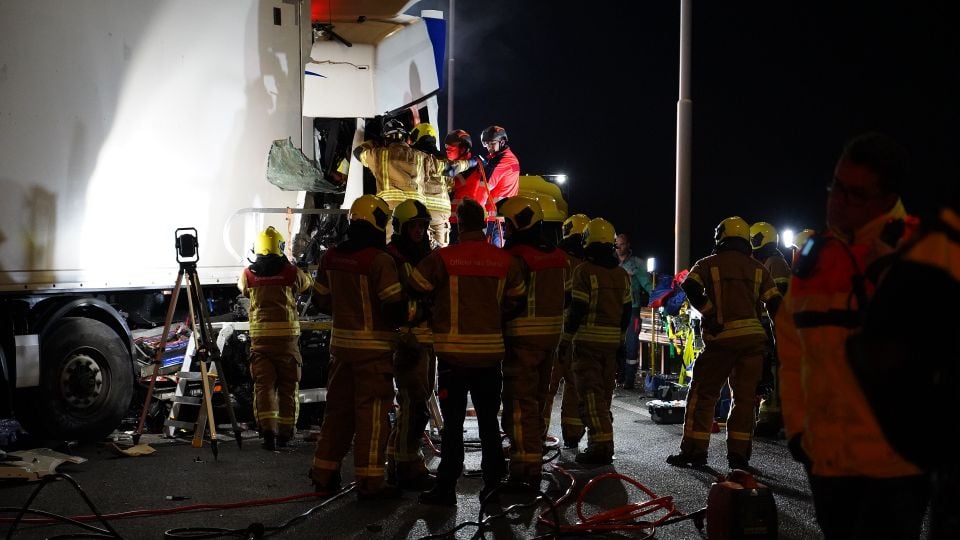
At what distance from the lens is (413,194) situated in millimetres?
9492

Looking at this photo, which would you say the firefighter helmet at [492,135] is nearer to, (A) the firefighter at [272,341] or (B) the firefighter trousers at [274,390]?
(A) the firefighter at [272,341]

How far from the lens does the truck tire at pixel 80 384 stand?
8.12 metres

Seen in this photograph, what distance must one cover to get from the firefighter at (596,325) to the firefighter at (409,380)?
162cm

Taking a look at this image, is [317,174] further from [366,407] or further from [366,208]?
[366,407]

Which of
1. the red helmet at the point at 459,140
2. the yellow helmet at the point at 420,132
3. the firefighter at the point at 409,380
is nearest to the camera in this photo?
the firefighter at the point at 409,380

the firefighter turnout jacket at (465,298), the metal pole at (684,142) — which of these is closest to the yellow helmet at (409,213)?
the firefighter turnout jacket at (465,298)

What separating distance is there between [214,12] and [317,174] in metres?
1.92

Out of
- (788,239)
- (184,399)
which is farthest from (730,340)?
(788,239)

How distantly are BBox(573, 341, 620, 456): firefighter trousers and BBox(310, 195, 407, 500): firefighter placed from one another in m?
2.10

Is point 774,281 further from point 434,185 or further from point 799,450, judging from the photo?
point 799,450

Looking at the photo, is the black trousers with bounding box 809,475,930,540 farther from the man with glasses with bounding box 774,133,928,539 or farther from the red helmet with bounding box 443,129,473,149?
the red helmet with bounding box 443,129,473,149

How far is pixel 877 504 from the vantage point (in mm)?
2846

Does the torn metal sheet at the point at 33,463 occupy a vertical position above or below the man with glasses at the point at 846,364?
below

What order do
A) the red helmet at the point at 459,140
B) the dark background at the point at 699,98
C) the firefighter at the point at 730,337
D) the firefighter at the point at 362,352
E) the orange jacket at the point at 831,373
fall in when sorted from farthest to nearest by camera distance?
the dark background at the point at 699,98
the red helmet at the point at 459,140
the firefighter at the point at 730,337
the firefighter at the point at 362,352
the orange jacket at the point at 831,373
